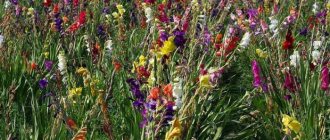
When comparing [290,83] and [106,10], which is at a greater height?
[106,10]

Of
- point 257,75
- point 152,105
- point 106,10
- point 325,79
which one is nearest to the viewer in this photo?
point 152,105

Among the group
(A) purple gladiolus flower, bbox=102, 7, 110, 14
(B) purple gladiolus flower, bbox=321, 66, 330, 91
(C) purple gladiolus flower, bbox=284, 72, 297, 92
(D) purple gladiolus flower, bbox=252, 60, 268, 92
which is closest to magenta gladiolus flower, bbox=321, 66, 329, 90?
(B) purple gladiolus flower, bbox=321, 66, 330, 91

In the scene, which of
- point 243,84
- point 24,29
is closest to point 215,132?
point 243,84

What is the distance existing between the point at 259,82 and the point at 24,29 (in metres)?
2.81

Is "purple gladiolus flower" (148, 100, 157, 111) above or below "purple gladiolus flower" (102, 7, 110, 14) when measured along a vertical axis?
below

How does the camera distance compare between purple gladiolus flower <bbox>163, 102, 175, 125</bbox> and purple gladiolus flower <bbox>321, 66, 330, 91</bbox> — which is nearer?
purple gladiolus flower <bbox>163, 102, 175, 125</bbox>

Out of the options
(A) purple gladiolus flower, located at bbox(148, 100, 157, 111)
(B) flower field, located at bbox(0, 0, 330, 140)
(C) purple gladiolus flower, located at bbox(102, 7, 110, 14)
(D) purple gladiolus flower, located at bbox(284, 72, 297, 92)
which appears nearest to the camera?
(A) purple gladiolus flower, located at bbox(148, 100, 157, 111)

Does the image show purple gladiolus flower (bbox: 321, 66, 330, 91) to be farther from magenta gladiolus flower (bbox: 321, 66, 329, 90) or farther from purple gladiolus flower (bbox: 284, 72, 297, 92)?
purple gladiolus flower (bbox: 284, 72, 297, 92)

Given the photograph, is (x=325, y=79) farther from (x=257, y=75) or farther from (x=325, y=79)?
(x=257, y=75)

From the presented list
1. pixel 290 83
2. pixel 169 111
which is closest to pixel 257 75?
pixel 290 83

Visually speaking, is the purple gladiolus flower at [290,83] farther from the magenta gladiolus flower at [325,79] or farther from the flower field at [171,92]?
the magenta gladiolus flower at [325,79]

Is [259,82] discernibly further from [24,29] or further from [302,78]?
[24,29]

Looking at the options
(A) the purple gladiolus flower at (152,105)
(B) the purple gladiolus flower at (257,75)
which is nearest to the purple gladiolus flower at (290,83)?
(B) the purple gladiolus flower at (257,75)

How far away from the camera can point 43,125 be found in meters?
3.03
